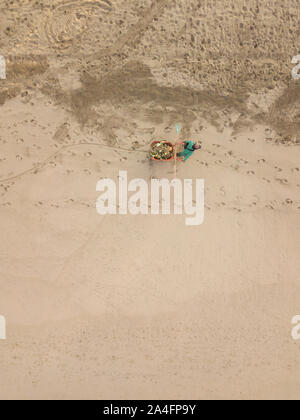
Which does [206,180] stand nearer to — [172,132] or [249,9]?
[172,132]

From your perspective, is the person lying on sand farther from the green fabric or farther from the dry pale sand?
the dry pale sand

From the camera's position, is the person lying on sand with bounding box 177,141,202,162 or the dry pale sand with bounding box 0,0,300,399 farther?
the dry pale sand with bounding box 0,0,300,399

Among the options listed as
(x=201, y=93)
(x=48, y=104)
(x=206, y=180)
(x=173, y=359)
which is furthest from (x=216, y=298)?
(x=48, y=104)

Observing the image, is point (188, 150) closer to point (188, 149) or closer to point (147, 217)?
point (188, 149)

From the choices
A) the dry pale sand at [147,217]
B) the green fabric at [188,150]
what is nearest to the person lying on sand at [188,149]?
the green fabric at [188,150]

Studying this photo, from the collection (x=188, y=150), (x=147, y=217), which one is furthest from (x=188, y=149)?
(x=147, y=217)

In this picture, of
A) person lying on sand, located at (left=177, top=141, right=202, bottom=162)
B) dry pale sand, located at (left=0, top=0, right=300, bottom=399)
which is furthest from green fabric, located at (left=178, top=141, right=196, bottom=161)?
dry pale sand, located at (left=0, top=0, right=300, bottom=399)
